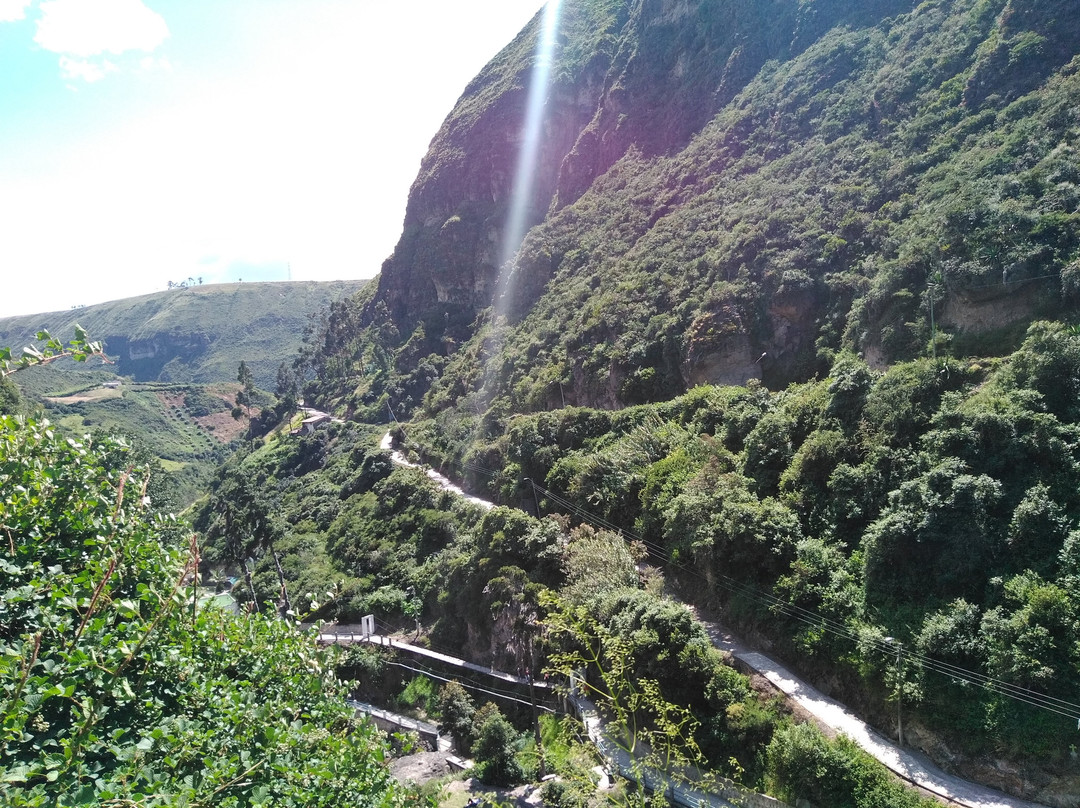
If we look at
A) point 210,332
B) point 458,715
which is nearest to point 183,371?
point 210,332

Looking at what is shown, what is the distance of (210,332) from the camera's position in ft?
562

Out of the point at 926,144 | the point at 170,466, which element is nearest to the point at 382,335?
the point at 170,466

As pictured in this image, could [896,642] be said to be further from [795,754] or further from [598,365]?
[598,365]

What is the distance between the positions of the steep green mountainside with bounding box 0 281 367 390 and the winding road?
142m

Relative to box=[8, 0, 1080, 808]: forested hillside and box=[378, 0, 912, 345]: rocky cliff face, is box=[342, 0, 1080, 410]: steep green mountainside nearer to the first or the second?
box=[8, 0, 1080, 808]: forested hillside

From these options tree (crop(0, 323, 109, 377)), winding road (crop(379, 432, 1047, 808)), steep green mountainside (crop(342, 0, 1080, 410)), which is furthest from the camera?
steep green mountainside (crop(342, 0, 1080, 410))

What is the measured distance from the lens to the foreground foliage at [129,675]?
4109 millimetres

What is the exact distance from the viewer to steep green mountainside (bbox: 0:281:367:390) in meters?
157

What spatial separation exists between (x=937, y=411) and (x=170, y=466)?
93961mm

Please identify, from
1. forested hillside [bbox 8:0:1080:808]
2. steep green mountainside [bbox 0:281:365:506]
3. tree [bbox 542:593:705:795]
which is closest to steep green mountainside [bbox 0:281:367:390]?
steep green mountainside [bbox 0:281:365:506]

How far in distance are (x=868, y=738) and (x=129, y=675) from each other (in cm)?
1533

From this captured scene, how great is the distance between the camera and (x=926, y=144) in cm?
3447

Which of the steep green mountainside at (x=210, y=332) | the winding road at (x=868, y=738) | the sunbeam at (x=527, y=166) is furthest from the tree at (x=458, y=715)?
the steep green mountainside at (x=210, y=332)

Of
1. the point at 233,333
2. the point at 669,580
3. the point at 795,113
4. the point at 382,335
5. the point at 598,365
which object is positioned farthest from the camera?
the point at 233,333
